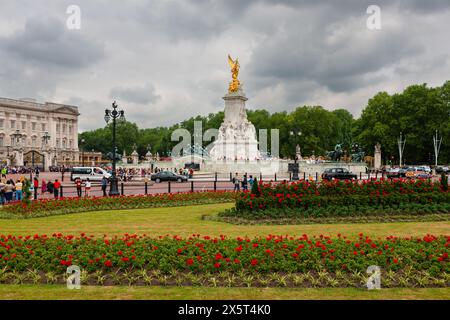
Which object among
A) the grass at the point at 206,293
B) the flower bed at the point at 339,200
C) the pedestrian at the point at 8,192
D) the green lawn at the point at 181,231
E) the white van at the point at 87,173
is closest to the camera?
the grass at the point at 206,293

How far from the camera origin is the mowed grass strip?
46.6 ft

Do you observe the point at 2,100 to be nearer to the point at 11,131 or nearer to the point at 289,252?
the point at 11,131

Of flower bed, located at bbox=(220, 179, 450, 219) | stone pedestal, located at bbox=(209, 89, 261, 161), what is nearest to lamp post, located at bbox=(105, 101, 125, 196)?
flower bed, located at bbox=(220, 179, 450, 219)

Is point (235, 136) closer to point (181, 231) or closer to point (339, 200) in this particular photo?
point (339, 200)

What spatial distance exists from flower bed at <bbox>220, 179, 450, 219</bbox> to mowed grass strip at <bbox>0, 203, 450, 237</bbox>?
120 centimetres

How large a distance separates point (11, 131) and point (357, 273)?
124653 mm

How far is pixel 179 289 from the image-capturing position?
829 cm

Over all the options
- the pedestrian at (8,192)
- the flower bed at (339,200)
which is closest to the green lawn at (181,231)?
the flower bed at (339,200)

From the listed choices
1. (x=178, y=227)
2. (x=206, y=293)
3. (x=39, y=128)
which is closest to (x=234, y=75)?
(x=178, y=227)

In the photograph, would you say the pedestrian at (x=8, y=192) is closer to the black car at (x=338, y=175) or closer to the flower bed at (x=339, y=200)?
the flower bed at (x=339, y=200)

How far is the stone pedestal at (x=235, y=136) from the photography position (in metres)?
69.6

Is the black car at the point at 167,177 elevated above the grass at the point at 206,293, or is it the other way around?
the black car at the point at 167,177

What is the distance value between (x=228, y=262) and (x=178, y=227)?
21.0 ft

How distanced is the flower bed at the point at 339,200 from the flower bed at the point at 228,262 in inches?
245
